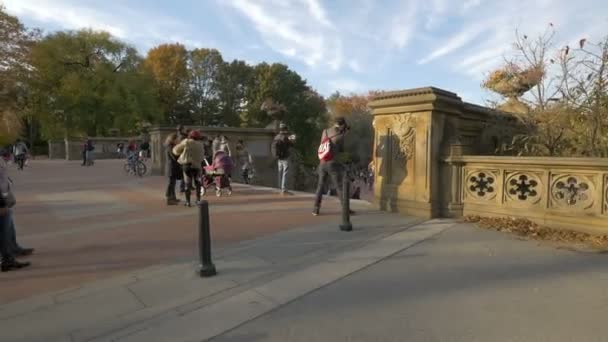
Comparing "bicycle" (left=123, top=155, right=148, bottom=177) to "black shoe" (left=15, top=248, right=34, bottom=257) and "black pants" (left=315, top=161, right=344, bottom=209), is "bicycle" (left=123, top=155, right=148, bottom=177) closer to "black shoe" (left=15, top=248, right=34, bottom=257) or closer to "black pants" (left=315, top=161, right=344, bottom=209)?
"black pants" (left=315, top=161, right=344, bottom=209)

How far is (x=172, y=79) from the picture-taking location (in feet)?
153

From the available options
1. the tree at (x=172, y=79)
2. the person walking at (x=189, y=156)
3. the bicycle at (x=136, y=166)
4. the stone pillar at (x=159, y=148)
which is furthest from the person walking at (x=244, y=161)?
the tree at (x=172, y=79)

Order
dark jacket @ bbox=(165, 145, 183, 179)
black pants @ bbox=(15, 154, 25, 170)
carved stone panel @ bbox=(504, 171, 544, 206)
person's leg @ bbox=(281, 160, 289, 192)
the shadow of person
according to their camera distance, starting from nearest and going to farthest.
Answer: carved stone panel @ bbox=(504, 171, 544, 206) → the shadow of person → dark jacket @ bbox=(165, 145, 183, 179) → person's leg @ bbox=(281, 160, 289, 192) → black pants @ bbox=(15, 154, 25, 170)

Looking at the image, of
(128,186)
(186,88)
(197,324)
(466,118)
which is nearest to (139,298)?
(197,324)

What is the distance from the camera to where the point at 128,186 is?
40.6ft

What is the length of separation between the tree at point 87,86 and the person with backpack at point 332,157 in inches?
1382

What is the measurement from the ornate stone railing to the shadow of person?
0.88 m

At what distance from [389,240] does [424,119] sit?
8.47 ft

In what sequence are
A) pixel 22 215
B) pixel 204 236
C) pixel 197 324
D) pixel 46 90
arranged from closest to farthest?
1. pixel 197 324
2. pixel 204 236
3. pixel 22 215
4. pixel 46 90

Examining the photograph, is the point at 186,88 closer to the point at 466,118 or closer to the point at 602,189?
the point at 466,118

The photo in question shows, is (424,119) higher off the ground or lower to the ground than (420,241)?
higher

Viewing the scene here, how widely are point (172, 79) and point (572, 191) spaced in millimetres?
47262

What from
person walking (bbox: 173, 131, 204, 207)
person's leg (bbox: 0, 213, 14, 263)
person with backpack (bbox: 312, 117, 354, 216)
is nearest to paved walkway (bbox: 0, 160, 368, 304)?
person's leg (bbox: 0, 213, 14, 263)

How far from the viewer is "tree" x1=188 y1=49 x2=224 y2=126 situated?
157 ft
